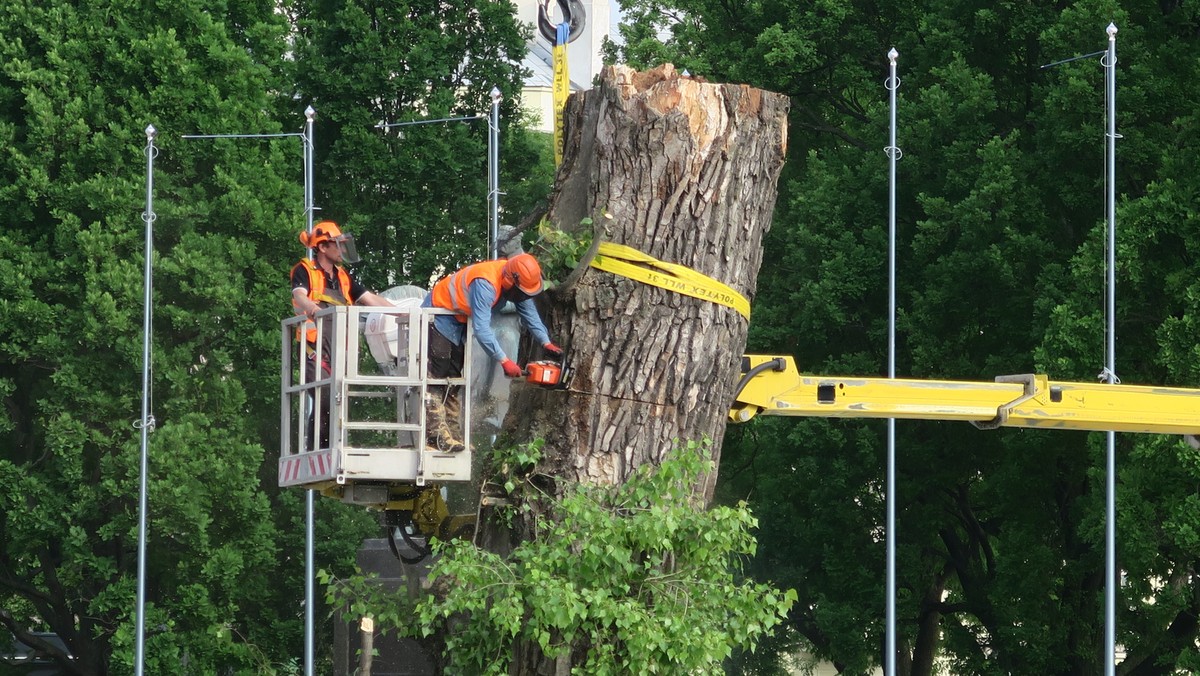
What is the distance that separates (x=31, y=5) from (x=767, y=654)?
1420cm

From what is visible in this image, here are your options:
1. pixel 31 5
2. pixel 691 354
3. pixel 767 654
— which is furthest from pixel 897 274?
pixel 691 354

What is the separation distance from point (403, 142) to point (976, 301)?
29.1ft

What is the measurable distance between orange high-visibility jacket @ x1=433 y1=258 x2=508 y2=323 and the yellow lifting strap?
1.64 ft

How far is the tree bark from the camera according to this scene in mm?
8312

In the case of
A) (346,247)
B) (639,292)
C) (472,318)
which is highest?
(346,247)

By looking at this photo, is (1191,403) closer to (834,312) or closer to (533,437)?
(533,437)

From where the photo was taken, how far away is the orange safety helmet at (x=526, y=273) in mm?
8281

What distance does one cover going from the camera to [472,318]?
8.66 meters

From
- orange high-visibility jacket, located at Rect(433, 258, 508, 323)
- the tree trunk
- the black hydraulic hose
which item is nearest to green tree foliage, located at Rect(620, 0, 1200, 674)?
the black hydraulic hose

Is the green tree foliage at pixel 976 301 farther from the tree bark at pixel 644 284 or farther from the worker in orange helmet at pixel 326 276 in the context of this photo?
the tree bark at pixel 644 284

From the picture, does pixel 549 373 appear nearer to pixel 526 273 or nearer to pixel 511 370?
pixel 511 370

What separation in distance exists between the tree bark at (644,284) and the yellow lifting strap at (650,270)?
29 mm

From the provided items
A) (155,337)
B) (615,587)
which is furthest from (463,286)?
(155,337)

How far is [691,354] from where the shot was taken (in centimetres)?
844
